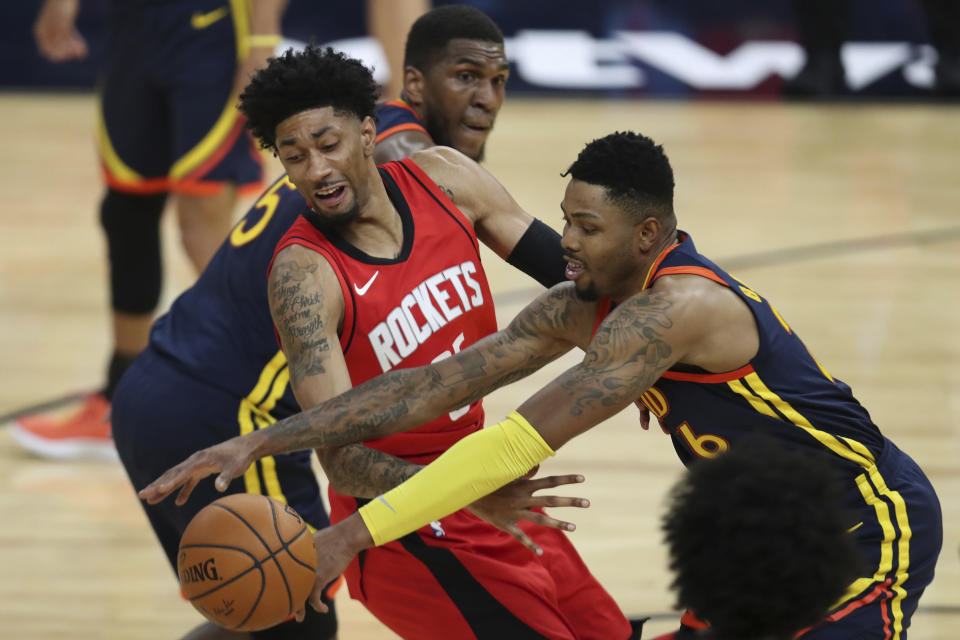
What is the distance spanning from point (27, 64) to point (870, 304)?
8.81 m

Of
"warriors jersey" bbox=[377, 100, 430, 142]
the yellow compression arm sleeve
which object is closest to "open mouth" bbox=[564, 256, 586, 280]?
the yellow compression arm sleeve

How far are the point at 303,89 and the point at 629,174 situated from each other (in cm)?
89

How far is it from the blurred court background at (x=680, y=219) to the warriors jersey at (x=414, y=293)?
3.78 ft

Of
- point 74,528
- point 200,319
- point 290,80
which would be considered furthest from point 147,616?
point 290,80

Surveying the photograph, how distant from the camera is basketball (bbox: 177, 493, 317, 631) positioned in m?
2.84

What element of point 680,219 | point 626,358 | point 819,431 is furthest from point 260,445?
point 680,219

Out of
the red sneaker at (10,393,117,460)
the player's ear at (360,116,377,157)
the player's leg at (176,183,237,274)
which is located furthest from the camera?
the red sneaker at (10,393,117,460)

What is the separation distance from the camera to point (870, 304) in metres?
7.32

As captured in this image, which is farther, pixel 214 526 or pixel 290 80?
pixel 290 80

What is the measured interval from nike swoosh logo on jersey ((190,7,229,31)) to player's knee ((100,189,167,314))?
72 cm

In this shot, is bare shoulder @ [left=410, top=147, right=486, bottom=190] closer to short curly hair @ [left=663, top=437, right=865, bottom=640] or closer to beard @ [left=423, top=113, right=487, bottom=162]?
beard @ [left=423, top=113, right=487, bottom=162]

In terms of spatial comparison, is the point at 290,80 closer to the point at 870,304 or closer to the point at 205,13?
the point at 205,13

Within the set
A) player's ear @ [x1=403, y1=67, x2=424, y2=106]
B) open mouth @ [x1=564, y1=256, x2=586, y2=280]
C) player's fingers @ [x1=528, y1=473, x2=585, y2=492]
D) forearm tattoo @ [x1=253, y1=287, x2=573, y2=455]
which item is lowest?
player's fingers @ [x1=528, y1=473, x2=585, y2=492]

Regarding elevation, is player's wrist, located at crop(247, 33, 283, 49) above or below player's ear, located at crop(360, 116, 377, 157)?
below
